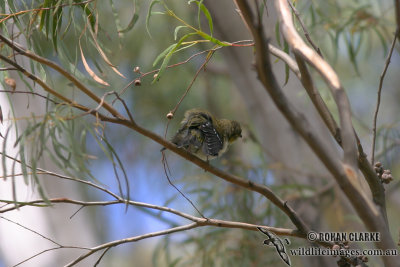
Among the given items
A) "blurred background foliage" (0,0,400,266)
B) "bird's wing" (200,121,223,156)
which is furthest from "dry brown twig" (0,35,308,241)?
"bird's wing" (200,121,223,156)

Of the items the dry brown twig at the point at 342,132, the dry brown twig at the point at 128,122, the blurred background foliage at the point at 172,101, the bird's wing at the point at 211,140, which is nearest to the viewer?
the dry brown twig at the point at 342,132

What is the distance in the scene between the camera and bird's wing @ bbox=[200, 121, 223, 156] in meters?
1.88

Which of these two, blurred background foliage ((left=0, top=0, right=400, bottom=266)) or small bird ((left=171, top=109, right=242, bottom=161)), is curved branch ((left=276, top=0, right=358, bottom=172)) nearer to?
blurred background foliage ((left=0, top=0, right=400, bottom=266))

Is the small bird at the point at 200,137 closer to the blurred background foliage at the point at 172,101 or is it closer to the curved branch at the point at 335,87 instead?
the blurred background foliage at the point at 172,101

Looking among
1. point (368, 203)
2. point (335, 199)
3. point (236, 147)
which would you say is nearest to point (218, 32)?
point (335, 199)

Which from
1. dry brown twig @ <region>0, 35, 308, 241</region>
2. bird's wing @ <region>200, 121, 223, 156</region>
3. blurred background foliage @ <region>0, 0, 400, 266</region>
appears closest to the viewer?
dry brown twig @ <region>0, 35, 308, 241</region>

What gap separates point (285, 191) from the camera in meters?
2.69

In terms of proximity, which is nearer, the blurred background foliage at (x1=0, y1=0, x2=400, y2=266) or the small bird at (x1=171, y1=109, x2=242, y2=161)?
the blurred background foliage at (x1=0, y1=0, x2=400, y2=266)

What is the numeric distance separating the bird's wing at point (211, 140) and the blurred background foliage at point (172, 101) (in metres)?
0.31

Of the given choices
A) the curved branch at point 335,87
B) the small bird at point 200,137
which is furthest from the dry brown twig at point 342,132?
the small bird at point 200,137

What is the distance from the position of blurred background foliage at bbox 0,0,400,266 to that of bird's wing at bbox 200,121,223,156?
314 mm

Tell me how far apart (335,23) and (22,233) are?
2.81 metres

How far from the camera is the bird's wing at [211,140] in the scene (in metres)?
1.88

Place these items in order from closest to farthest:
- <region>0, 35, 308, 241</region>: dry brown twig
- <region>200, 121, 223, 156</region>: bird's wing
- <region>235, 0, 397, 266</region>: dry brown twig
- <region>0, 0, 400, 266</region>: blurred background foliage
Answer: <region>235, 0, 397, 266</region>: dry brown twig, <region>0, 35, 308, 241</region>: dry brown twig, <region>0, 0, 400, 266</region>: blurred background foliage, <region>200, 121, 223, 156</region>: bird's wing
